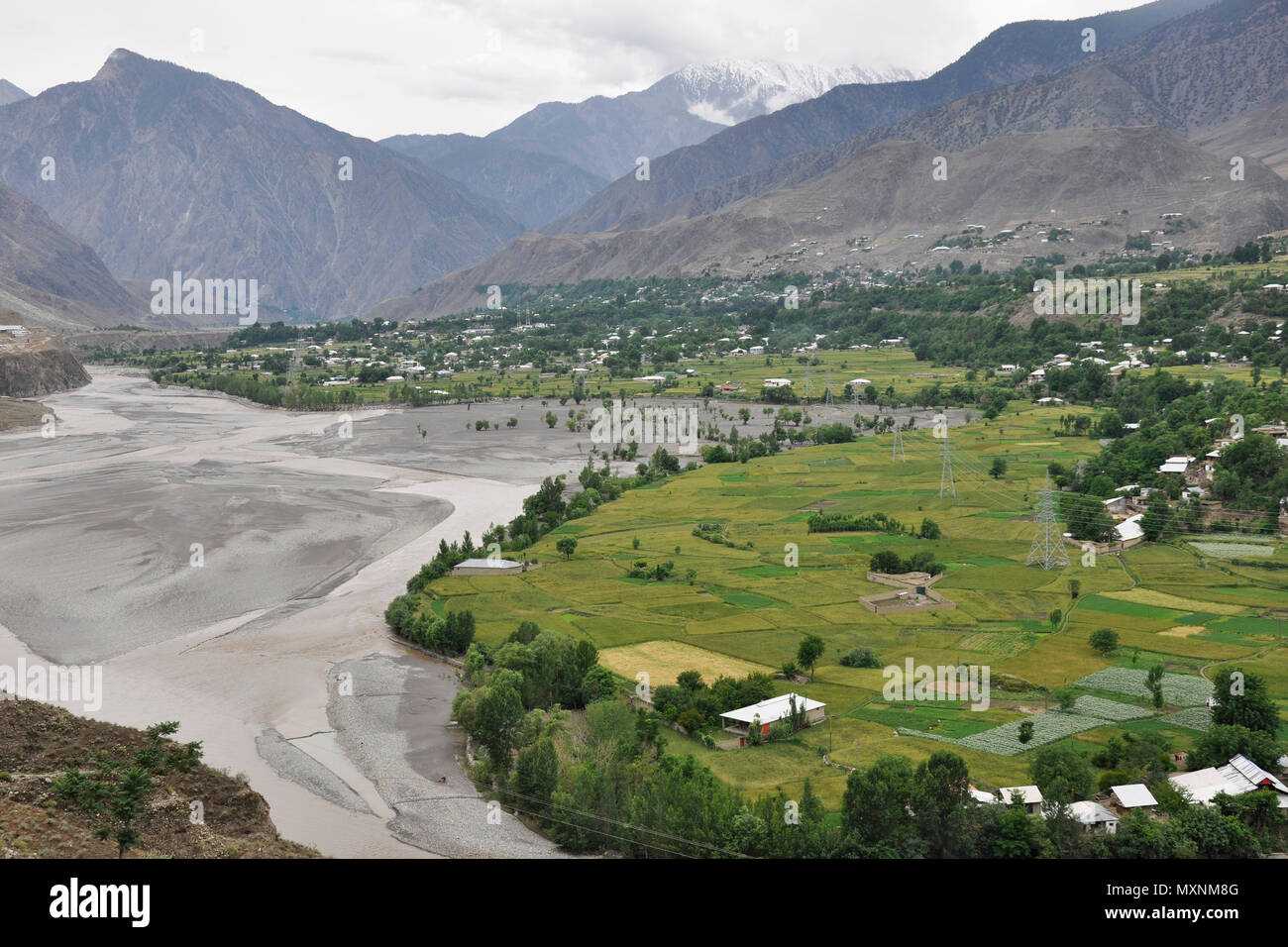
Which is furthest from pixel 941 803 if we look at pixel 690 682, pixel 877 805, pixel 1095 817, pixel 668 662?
pixel 668 662

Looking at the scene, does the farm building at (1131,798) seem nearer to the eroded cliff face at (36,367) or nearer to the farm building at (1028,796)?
the farm building at (1028,796)

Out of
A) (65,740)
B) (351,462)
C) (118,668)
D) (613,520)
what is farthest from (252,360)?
(65,740)

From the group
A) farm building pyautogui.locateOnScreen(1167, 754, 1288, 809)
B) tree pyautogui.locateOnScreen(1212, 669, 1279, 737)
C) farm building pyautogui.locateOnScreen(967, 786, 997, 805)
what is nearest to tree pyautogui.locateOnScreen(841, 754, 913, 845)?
farm building pyautogui.locateOnScreen(967, 786, 997, 805)

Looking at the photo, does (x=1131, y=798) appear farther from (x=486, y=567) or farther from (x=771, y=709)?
(x=486, y=567)

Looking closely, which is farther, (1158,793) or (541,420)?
(541,420)

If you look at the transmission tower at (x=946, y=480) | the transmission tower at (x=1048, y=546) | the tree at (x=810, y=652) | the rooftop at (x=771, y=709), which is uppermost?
the transmission tower at (x=946, y=480)

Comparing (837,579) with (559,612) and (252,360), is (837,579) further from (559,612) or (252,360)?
(252,360)

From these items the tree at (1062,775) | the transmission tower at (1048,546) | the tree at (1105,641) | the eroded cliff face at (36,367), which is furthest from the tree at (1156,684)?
the eroded cliff face at (36,367)
